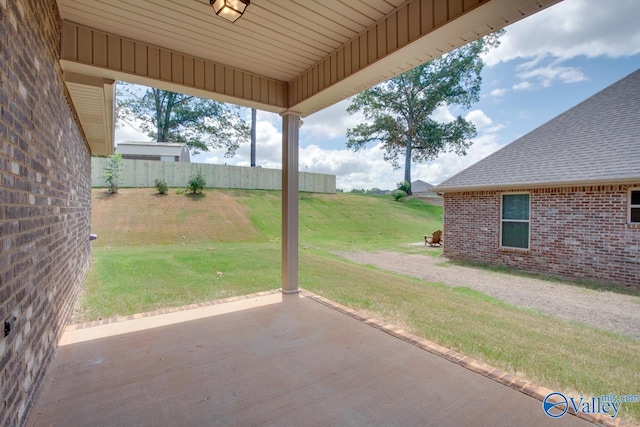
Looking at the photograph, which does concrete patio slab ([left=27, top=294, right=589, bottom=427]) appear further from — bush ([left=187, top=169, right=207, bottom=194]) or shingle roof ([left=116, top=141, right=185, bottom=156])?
shingle roof ([left=116, top=141, right=185, bottom=156])

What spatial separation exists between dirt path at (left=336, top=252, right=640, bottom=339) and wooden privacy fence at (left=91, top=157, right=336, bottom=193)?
11.5 m

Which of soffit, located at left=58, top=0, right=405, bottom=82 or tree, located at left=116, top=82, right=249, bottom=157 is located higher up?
tree, located at left=116, top=82, right=249, bottom=157

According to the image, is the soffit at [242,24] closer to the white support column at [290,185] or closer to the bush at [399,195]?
the white support column at [290,185]

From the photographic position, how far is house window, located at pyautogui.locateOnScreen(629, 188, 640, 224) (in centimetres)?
610

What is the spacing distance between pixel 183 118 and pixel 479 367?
22.6 metres

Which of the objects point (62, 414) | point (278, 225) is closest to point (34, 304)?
point (62, 414)

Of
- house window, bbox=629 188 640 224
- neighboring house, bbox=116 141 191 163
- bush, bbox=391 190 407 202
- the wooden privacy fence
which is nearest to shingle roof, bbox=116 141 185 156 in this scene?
neighboring house, bbox=116 141 191 163

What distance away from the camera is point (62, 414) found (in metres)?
1.90

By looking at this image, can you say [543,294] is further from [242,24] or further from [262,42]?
[242,24]

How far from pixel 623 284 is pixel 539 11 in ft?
21.7

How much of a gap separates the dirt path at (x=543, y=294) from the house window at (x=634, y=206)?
1.67 meters

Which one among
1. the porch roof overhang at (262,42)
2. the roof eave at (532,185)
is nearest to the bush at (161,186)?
the porch roof overhang at (262,42)

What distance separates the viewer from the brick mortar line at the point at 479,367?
1897mm

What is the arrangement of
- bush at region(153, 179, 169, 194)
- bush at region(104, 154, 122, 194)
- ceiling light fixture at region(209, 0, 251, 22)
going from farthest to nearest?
bush at region(153, 179, 169, 194) < bush at region(104, 154, 122, 194) < ceiling light fixture at region(209, 0, 251, 22)
